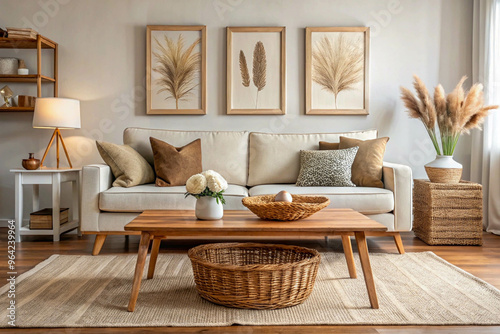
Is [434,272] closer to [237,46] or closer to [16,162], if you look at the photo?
[237,46]

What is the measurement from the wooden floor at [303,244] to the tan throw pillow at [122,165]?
1.64 ft

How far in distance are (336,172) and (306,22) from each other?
161 centimetres

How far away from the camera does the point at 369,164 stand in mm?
3568

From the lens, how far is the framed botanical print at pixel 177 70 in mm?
4285

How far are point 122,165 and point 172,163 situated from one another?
1.23ft

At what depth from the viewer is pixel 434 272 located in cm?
273

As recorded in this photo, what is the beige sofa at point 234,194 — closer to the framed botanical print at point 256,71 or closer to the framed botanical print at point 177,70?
the framed botanical print at point 177,70

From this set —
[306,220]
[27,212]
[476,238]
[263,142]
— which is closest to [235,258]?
[306,220]

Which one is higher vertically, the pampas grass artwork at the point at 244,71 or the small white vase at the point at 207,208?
→ the pampas grass artwork at the point at 244,71

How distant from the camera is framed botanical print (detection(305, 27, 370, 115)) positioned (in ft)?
14.1

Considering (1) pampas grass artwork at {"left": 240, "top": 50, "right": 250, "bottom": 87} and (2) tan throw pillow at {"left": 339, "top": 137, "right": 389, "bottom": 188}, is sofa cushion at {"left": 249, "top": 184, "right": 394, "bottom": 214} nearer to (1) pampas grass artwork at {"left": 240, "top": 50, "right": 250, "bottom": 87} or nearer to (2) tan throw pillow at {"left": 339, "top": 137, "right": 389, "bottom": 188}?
(2) tan throw pillow at {"left": 339, "top": 137, "right": 389, "bottom": 188}

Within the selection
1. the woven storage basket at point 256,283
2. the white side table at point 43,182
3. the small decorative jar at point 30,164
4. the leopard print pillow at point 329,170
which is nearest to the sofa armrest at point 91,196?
the white side table at point 43,182

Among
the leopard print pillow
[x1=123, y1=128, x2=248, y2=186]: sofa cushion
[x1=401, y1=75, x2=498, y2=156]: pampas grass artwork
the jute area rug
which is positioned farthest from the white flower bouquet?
[x1=401, y1=75, x2=498, y2=156]: pampas grass artwork

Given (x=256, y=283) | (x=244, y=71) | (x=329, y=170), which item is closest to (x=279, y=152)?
(x=329, y=170)
